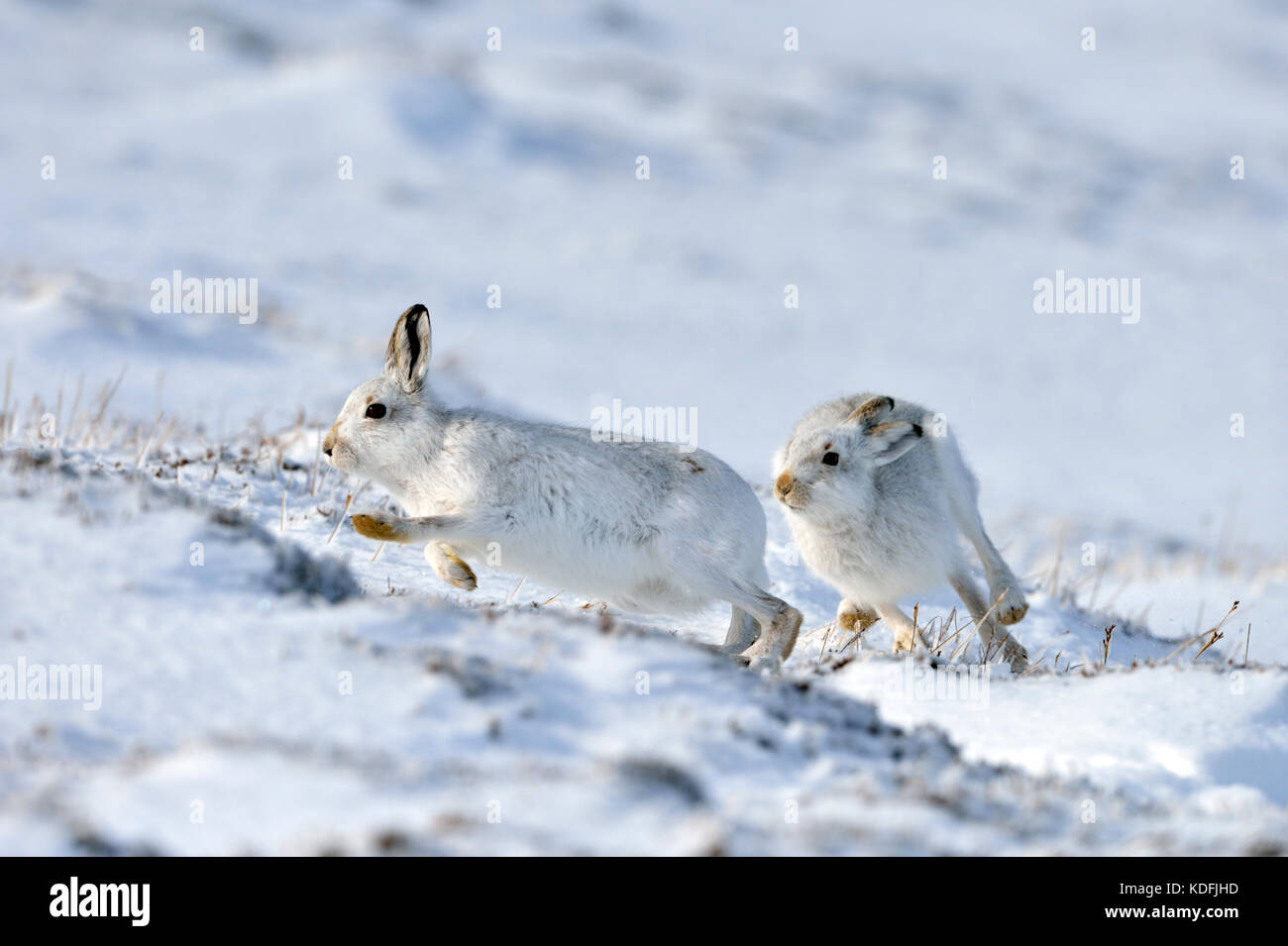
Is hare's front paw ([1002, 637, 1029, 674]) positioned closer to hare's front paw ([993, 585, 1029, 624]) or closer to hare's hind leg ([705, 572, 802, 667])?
hare's front paw ([993, 585, 1029, 624])

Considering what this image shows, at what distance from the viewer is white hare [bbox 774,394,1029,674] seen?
647 centimetres

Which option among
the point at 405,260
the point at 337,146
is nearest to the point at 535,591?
the point at 405,260

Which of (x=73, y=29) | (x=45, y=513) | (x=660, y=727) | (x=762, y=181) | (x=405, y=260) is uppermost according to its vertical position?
(x=73, y=29)

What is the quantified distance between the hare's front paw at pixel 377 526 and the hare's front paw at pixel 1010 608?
299 cm

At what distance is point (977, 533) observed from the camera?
7.20 meters

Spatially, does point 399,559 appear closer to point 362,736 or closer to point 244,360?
point 362,736

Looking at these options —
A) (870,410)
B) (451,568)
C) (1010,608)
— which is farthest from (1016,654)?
(451,568)

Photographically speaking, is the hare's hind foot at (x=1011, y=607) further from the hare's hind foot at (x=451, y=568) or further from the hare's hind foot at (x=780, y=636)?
the hare's hind foot at (x=451, y=568)

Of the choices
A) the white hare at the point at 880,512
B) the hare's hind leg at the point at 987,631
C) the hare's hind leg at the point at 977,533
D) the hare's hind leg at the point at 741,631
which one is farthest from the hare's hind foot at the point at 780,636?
the hare's hind leg at the point at 977,533

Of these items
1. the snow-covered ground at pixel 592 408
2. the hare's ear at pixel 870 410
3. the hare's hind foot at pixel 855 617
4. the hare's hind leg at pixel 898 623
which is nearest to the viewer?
the snow-covered ground at pixel 592 408

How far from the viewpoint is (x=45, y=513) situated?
179 inches

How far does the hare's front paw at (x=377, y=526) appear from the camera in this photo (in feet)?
18.0

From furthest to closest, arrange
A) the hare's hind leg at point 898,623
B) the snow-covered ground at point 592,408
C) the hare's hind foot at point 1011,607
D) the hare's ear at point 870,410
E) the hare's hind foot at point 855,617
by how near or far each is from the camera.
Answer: the hare's hind foot at point 855,617, the hare's hind foot at point 1011,607, the hare's hind leg at point 898,623, the hare's ear at point 870,410, the snow-covered ground at point 592,408
